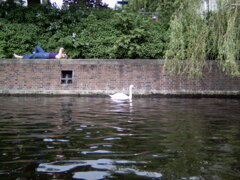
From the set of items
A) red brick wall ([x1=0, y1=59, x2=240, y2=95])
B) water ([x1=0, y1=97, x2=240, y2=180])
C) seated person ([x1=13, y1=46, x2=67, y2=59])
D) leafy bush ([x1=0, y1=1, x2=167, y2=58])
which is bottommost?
water ([x1=0, y1=97, x2=240, y2=180])

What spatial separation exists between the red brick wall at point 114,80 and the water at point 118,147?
7.96 m

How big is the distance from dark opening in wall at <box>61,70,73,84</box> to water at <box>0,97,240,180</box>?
8264 mm

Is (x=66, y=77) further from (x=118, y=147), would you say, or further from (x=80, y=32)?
(x=118, y=147)

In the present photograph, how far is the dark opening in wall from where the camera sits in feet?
57.3

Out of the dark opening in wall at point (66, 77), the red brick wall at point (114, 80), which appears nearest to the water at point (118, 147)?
the red brick wall at point (114, 80)

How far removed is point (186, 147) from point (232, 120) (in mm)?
3794

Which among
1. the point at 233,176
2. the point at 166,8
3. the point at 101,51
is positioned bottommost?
the point at 233,176

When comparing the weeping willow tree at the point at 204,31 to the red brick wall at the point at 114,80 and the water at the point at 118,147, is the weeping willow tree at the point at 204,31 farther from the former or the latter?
the water at the point at 118,147

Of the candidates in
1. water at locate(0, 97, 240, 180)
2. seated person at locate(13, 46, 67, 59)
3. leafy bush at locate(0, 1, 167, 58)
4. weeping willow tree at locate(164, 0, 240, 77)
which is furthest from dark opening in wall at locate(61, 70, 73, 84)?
water at locate(0, 97, 240, 180)

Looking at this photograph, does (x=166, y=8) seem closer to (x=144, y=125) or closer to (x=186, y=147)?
(x=144, y=125)

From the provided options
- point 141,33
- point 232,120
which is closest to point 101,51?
point 141,33

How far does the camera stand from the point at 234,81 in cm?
1716

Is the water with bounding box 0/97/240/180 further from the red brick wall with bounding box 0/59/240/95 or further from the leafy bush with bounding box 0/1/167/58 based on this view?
the leafy bush with bounding box 0/1/167/58

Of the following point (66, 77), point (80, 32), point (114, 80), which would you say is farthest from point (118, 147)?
point (80, 32)
